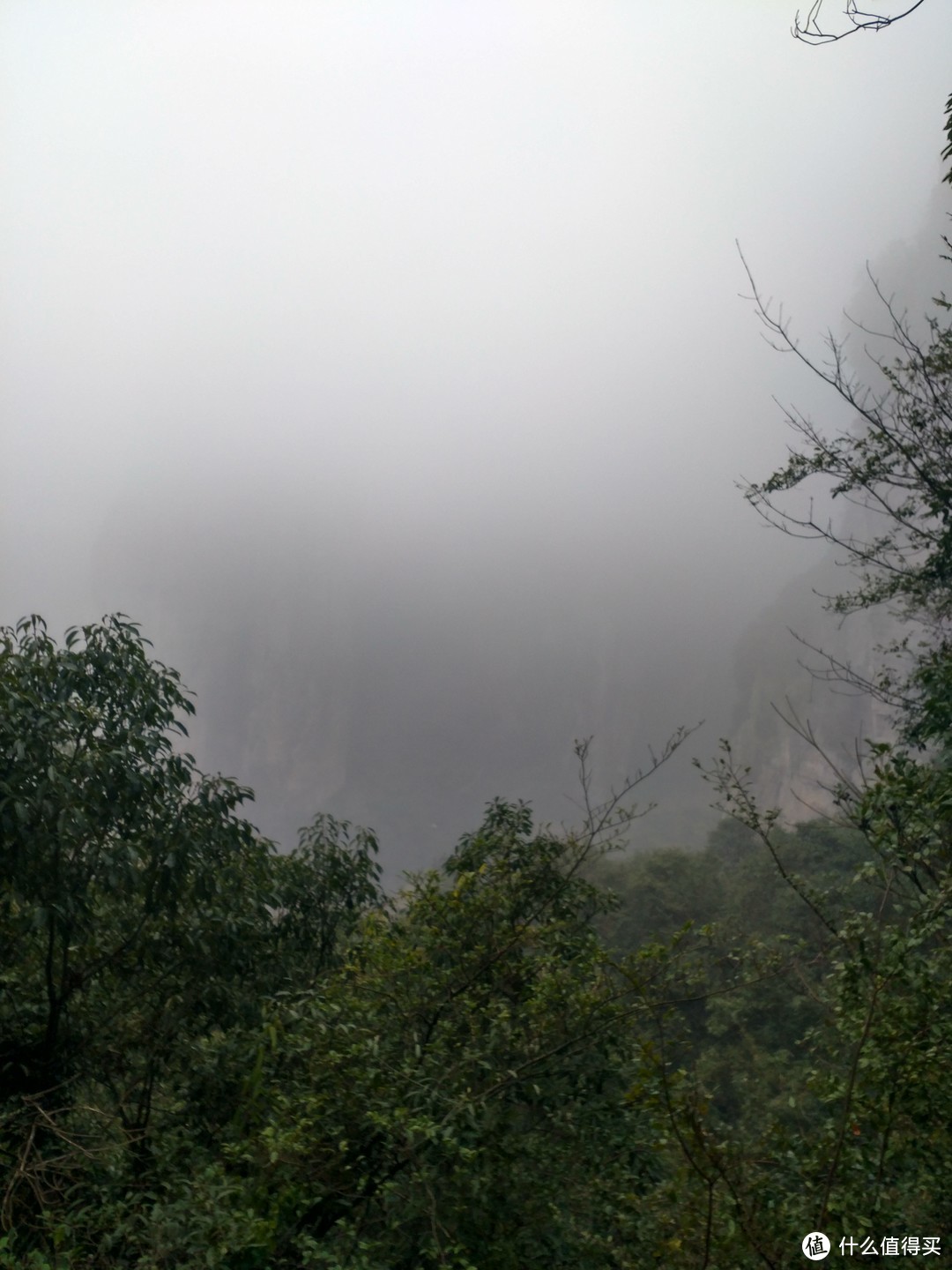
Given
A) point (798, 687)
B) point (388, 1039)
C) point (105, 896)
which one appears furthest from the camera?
point (798, 687)

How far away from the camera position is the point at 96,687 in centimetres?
498

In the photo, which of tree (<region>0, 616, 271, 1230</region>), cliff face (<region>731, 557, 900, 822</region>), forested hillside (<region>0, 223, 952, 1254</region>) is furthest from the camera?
cliff face (<region>731, 557, 900, 822</region>)

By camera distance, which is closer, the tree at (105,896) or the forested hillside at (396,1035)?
the forested hillside at (396,1035)

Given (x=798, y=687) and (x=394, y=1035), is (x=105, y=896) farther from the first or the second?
(x=798, y=687)

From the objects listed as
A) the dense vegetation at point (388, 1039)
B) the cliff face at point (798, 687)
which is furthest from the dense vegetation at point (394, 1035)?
the cliff face at point (798, 687)

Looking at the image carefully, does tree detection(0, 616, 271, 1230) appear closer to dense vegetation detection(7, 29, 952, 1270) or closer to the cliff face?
dense vegetation detection(7, 29, 952, 1270)

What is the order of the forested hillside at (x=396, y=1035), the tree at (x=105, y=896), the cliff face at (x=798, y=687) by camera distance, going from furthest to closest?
the cliff face at (x=798, y=687)
the tree at (x=105, y=896)
the forested hillside at (x=396, y=1035)

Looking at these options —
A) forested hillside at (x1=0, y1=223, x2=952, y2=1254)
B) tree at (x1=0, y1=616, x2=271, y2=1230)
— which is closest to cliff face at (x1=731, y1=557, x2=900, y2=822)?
forested hillside at (x1=0, y1=223, x2=952, y2=1254)

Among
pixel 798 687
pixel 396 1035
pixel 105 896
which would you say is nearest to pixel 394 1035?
pixel 396 1035

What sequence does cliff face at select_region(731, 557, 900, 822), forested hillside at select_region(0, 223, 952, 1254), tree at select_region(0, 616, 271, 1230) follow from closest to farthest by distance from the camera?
forested hillside at select_region(0, 223, 952, 1254) < tree at select_region(0, 616, 271, 1230) < cliff face at select_region(731, 557, 900, 822)

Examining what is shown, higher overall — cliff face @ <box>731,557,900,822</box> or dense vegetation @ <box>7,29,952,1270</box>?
cliff face @ <box>731,557,900,822</box>

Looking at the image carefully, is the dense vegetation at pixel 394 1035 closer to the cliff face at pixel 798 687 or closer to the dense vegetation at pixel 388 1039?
the dense vegetation at pixel 388 1039

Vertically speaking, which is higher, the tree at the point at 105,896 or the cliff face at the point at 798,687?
the cliff face at the point at 798,687

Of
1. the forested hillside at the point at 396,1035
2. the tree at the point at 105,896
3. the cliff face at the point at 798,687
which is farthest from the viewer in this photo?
the cliff face at the point at 798,687
